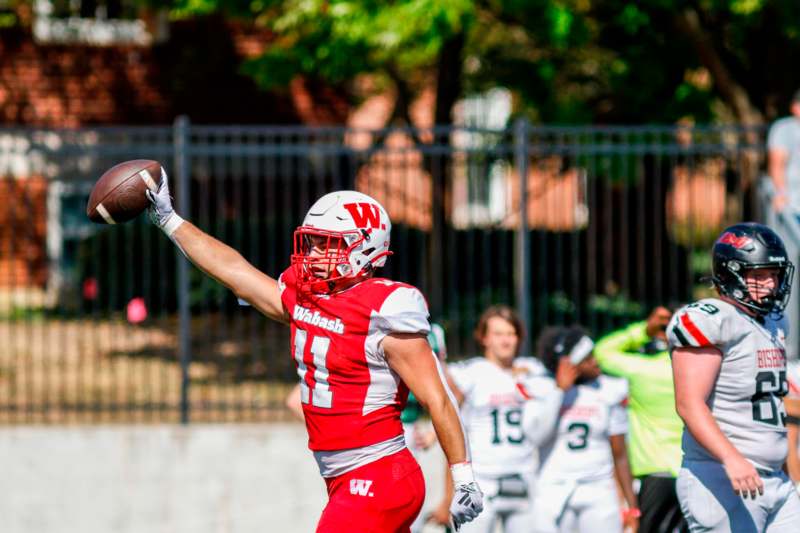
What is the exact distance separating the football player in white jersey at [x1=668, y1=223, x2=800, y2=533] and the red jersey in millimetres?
1197

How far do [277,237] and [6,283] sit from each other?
5264 mm

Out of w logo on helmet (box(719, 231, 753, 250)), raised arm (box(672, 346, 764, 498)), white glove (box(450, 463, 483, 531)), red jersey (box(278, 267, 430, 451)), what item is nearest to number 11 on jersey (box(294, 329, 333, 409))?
red jersey (box(278, 267, 430, 451))

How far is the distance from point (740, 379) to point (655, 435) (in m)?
1.63

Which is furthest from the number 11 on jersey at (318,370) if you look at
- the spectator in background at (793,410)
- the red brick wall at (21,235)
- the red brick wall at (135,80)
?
the red brick wall at (135,80)

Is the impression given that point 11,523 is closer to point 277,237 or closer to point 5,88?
point 277,237

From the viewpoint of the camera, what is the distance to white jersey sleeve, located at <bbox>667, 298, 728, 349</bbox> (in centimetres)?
502

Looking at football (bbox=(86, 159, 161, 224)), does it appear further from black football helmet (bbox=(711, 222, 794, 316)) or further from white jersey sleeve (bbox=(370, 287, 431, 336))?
black football helmet (bbox=(711, 222, 794, 316))

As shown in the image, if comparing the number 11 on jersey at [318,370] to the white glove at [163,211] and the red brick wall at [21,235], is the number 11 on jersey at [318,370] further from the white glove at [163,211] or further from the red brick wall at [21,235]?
the red brick wall at [21,235]

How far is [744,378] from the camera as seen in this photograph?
5.13 metres

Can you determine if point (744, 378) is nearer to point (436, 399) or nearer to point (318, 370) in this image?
point (436, 399)

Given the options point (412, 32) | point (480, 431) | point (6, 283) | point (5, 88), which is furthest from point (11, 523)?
point (5, 88)

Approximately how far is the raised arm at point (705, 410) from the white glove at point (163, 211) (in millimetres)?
2161

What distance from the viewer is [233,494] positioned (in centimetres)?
1013

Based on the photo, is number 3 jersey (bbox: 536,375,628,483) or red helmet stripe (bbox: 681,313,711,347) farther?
number 3 jersey (bbox: 536,375,628,483)
